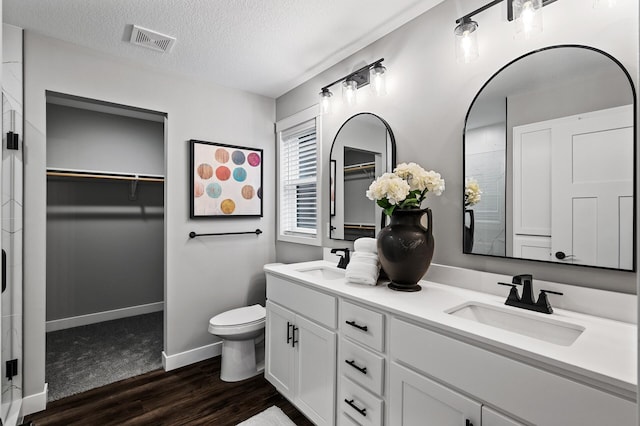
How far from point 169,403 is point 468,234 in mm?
2249

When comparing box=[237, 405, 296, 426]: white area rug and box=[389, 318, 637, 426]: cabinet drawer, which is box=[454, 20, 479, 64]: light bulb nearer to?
box=[389, 318, 637, 426]: cabinet drawer

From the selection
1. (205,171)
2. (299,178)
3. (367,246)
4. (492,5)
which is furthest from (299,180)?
(492,5)

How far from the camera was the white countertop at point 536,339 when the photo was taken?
3.08ft

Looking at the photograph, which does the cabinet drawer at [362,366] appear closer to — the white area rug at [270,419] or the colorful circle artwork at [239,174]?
the white area rug at [270,419]

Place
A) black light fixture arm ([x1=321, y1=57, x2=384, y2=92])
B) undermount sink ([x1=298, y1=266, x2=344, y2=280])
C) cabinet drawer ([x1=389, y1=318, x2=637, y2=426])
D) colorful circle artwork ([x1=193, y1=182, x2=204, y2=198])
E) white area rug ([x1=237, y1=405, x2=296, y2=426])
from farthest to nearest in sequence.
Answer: colorful circle artwork ([x1=193, y1=182, x2=204, y2=198]), undermount sink ([x1=298, y1=266, x2=344, y2=280]), black light fixture arm ([x1=321, y1=57, x2=384, y2=92]), white area rug ([x1=237, y1=405, x2=296, y2=426]), cabinet drawer ([x1=389, y1=318, x2=637, y2=426])

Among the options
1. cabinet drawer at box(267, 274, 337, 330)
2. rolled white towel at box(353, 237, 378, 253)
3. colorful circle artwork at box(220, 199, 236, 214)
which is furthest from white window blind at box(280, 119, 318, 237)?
rolled white towel at box(353, 237, 378, 253)

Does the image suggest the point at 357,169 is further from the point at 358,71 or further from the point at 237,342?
the point at 237,342

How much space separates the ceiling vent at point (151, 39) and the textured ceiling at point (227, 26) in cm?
4

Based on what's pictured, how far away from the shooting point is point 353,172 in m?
2.47

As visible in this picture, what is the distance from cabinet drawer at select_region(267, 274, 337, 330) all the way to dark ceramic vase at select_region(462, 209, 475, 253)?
78 cm

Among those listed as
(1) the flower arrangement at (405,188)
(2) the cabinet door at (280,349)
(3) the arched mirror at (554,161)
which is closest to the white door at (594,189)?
(3) the arched mirror at (554,161)

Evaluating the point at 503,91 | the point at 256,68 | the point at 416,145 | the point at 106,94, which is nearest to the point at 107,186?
the point at 106,94

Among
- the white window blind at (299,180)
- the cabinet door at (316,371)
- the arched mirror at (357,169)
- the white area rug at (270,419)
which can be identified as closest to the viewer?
the cabinet door at (316,371)

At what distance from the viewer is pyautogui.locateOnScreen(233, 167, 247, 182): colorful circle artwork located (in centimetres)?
305
